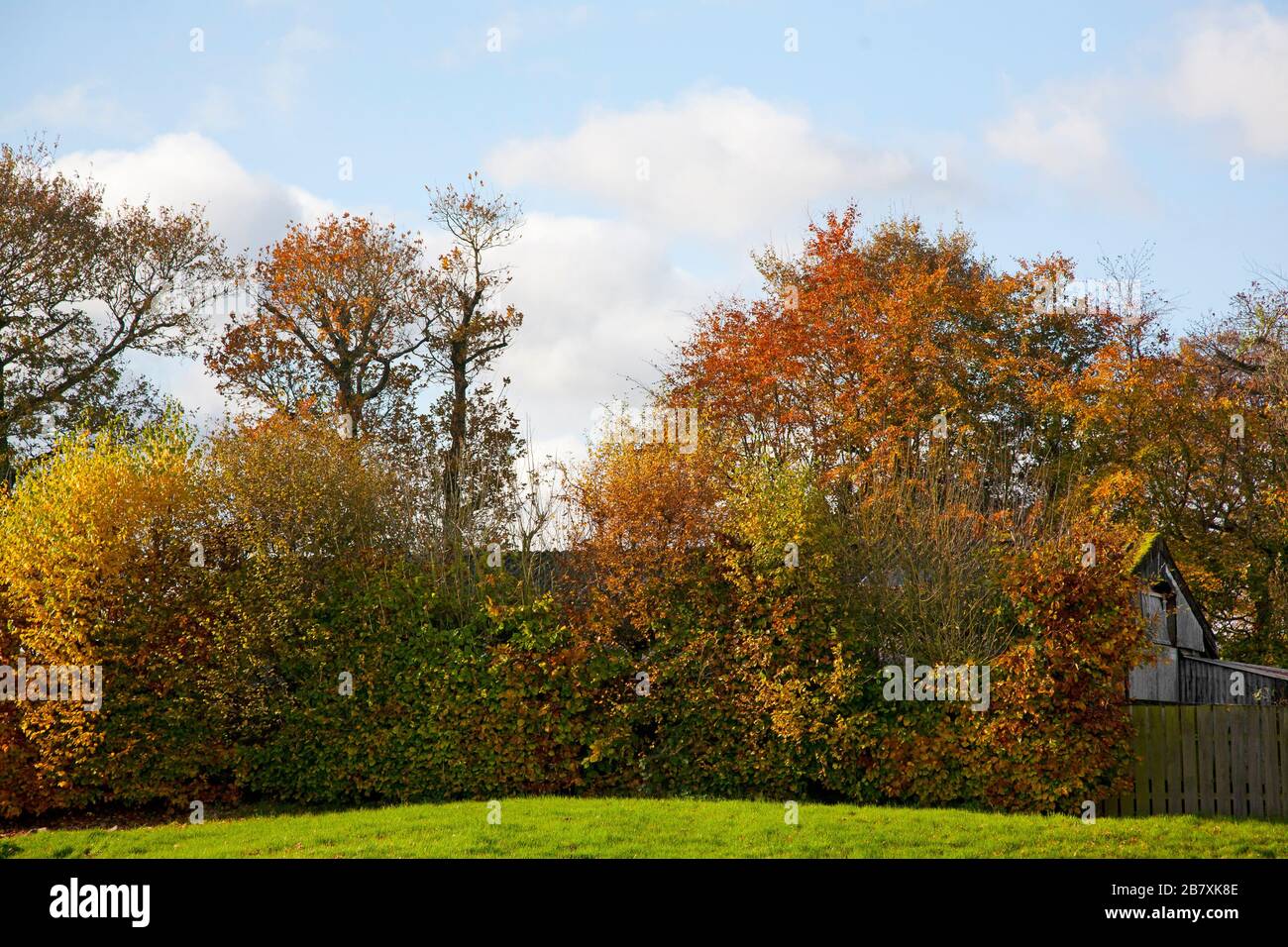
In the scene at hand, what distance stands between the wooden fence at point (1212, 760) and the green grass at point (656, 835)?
110cm

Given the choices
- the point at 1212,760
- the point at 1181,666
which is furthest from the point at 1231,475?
the point at 1212,760

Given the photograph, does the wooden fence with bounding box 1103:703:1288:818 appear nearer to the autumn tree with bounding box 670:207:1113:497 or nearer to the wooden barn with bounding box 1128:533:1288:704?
the wooden barn with bounding box 1128:533:1288:704

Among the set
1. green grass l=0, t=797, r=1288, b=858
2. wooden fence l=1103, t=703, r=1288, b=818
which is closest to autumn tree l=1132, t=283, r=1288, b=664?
wooden fence l=1103, t=703, r=1288, b=818

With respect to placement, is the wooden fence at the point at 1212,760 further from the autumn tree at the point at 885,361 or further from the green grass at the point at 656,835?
the autumn tree at the point at 885,361

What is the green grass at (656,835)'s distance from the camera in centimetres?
1310

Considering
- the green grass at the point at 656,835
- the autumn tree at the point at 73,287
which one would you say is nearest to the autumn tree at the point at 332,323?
Answer: the autumn tree at the point at 73,287

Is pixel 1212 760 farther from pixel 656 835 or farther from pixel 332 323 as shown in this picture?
pixel 332 323

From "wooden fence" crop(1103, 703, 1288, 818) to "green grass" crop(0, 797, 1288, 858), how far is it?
1.10 m

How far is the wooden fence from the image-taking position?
17.4 metres

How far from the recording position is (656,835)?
532 inches

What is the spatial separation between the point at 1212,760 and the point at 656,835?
A: 918 centimetres
